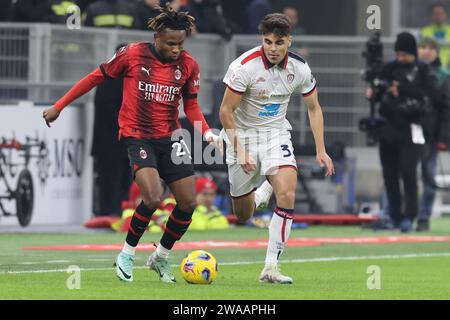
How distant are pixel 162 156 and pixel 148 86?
598mm

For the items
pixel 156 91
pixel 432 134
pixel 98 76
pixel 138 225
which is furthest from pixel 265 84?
pixel 432 134

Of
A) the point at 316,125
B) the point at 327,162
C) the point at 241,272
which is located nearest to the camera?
the point at 327,162

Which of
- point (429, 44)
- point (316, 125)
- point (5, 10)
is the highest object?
point (5, 10)

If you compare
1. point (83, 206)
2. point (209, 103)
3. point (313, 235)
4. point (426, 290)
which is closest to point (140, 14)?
point (209, 103)

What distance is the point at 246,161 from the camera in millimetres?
13328

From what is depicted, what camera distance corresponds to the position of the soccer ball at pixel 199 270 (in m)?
12.9

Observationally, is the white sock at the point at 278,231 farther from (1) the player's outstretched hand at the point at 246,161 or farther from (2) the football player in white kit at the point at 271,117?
(1) the player's outstretched hand at the point at 246,161

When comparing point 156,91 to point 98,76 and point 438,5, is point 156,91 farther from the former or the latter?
point 438,5

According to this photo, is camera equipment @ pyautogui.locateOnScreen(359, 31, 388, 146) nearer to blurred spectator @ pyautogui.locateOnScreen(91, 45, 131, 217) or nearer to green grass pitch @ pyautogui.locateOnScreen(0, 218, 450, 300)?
green grass pitch @ pyautogui.locateOnScreen(0, 218, 450, 300)

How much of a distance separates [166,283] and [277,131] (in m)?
1.87

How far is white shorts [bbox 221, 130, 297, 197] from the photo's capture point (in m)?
13.7

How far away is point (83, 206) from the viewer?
22578mm
